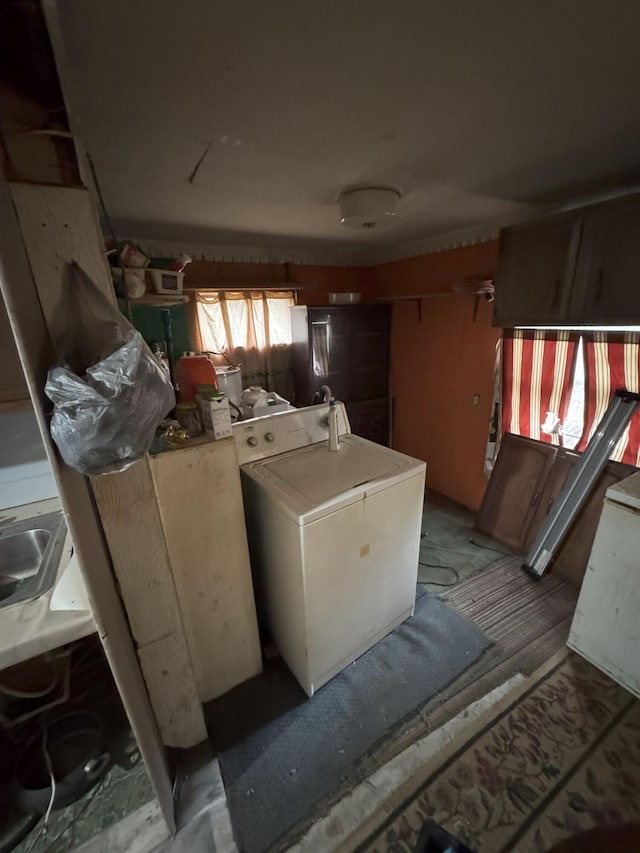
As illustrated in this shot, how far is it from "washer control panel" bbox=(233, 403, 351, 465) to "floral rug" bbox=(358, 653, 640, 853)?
1.45 m

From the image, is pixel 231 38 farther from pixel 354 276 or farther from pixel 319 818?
pixel 354 276

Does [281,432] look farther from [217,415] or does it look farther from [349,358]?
[349,358]

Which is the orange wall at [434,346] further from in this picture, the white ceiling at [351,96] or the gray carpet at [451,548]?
the white ceiling at [351,96]

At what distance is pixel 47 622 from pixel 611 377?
3001 millimetres

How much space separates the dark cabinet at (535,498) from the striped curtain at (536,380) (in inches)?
4.3

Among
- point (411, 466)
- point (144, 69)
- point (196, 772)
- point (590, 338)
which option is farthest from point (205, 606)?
point (590, 338)

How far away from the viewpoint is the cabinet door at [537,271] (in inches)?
71.2

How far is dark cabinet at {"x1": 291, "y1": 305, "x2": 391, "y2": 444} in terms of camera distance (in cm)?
317

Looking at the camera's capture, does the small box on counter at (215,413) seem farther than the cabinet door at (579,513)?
No

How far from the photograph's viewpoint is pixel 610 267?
1665 millimetres

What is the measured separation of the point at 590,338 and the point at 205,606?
270cm

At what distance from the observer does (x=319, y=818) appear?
1204 millimetres

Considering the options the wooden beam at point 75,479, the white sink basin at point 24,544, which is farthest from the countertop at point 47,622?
the white sink basin at point 24,544

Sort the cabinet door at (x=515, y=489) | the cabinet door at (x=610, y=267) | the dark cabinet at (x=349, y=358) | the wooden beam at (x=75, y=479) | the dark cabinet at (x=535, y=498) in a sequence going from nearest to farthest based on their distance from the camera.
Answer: the wooden beam at (x=75, y=479), the cabinet door at (x=610, y=267), the dark cabinet at (x=535, y=498), the cabinet door at (x=515, y=489), the dark cabinet at (x=349, y=358)
